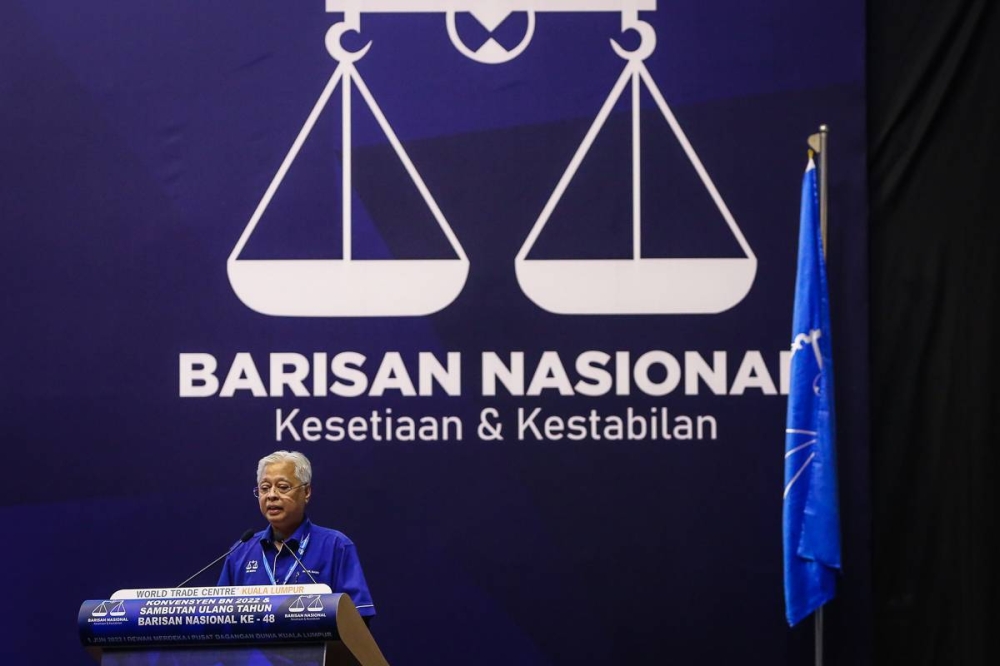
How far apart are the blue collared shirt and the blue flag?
1616 mm

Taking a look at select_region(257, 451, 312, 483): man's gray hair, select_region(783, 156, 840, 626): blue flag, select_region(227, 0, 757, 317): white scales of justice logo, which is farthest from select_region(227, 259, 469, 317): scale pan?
select_region(783, 156, 840, 626): blue flag

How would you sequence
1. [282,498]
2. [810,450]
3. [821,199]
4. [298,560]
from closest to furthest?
[298,560] → [282,498] → [810,450] → [821,199]

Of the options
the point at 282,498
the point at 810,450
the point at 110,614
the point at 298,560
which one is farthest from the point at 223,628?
the point at 810,450

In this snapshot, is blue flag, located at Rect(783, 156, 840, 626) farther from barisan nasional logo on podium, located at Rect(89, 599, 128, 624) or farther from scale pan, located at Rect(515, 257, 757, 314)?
barisan nasional logo on podium, located at Rect(89, 599, 128, 624)

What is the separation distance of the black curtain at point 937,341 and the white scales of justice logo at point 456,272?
628 mm

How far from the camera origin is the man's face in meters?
3.65

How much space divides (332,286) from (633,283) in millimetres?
1166

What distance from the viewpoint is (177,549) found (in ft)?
15.1

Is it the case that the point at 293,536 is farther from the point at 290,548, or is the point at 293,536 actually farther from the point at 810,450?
the point at 810,450

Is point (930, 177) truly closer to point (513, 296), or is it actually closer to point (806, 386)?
point (806, 386)

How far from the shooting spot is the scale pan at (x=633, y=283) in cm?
466

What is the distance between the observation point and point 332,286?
465cm

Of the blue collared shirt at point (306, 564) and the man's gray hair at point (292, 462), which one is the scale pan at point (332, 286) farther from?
the blue collared shirt at point (306, 564)

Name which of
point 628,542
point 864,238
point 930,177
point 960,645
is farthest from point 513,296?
point 960,645
